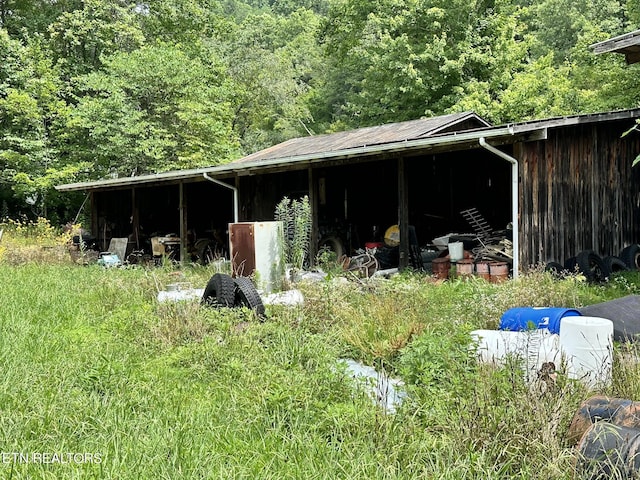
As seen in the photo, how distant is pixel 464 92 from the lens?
20.3 m

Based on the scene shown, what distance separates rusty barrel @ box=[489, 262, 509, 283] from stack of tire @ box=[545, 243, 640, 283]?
594 mm

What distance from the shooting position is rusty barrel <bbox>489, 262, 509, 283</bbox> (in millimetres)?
8656

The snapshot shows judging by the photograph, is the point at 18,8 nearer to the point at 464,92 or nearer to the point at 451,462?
the point at 464,92

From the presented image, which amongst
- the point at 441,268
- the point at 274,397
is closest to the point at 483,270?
the point at 441,268

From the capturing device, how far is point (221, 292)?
242 inches

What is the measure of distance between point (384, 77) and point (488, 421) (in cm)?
2091

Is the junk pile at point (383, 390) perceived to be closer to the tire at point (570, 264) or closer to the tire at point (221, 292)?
the tire at point (221, 292)

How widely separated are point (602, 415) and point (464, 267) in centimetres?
652

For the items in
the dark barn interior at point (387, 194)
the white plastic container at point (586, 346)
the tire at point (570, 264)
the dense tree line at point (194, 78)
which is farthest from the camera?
the dense tree line at point (194, 78)

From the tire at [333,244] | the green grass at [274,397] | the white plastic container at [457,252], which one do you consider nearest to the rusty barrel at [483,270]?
the white plastic container at [457,252]

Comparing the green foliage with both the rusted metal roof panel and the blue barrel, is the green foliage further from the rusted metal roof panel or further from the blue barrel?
the blue barrel

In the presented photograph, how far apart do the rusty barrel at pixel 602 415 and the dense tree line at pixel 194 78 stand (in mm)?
15831

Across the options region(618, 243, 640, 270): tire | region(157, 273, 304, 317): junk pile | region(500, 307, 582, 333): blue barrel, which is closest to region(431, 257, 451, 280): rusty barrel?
region(618, 243, 640, 270): tire

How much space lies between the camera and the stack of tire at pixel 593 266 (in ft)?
27.8
